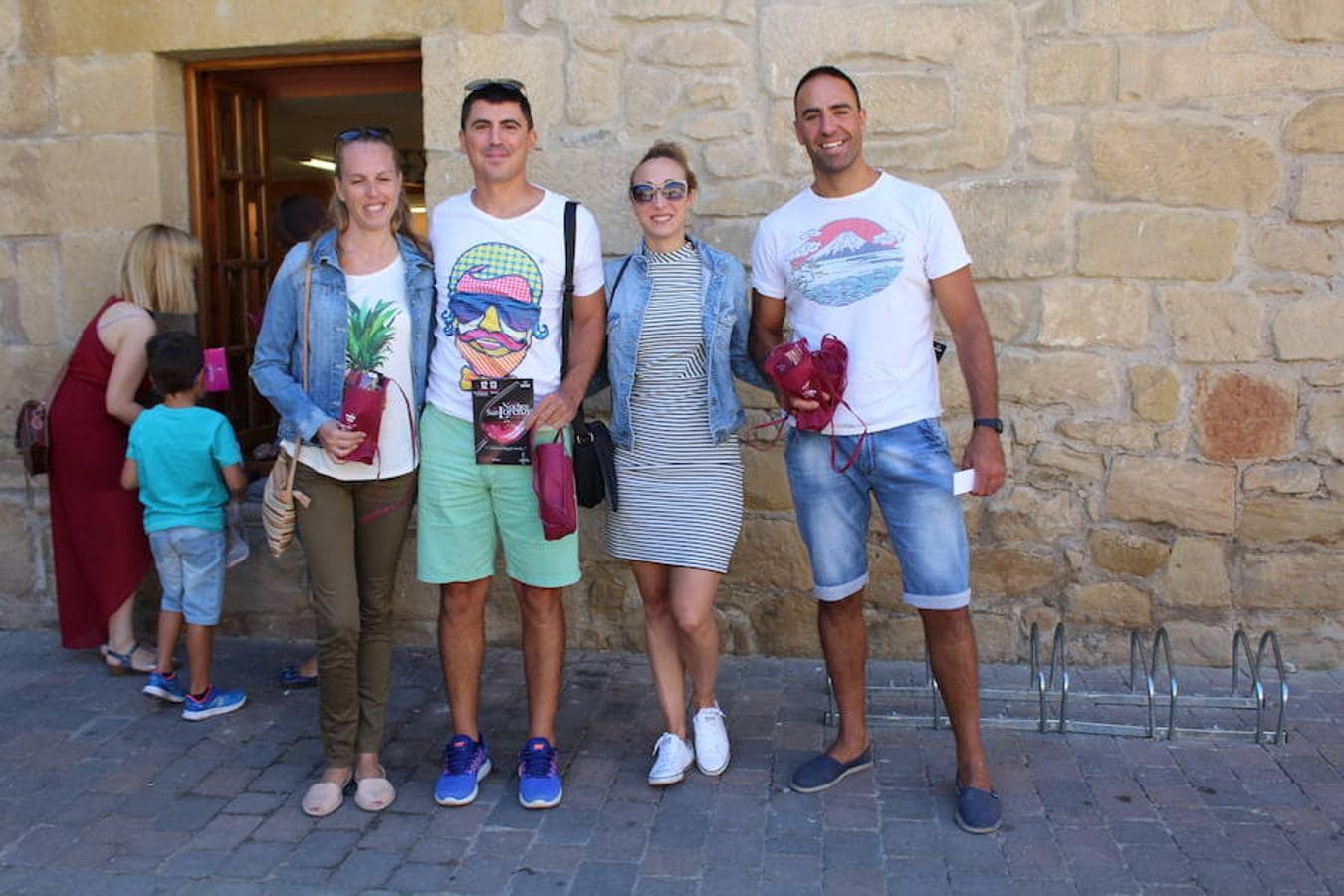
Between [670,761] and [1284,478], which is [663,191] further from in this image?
[1284,478]

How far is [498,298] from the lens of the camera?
3.40 m

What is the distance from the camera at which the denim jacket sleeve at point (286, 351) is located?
339cm

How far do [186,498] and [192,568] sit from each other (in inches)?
9.9

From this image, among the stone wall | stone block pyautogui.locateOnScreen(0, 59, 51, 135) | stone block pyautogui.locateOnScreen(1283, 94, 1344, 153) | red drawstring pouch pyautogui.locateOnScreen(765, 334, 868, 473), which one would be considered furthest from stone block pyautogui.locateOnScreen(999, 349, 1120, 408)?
stone block pyautogui.locateOnScreen(0, 59, 51, 135)

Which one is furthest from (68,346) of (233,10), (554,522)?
(554,522)

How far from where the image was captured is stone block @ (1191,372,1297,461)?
4363mm

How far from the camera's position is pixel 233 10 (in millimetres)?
4738

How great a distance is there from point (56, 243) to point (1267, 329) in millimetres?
4589

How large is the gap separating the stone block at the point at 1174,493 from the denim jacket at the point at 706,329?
1688 millimetres

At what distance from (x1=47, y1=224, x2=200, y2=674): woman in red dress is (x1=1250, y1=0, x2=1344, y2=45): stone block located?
3.83m

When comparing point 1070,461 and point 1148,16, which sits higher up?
point 1148,16

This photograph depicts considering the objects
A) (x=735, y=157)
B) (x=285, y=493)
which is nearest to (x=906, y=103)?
(x=735, y=157)

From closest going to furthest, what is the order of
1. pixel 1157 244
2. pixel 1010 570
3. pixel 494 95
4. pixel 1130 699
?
pixel 494 95 < pixel 1130 699 < pixel 1157 244 < pixel 1010 570

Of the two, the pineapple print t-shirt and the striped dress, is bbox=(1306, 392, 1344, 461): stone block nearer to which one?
the striped dress
